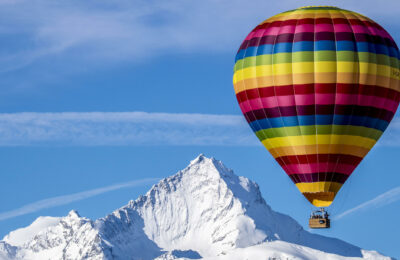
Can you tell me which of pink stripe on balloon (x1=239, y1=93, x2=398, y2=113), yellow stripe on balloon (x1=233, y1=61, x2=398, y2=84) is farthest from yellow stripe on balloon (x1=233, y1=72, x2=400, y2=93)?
pink stripe on balloon (x1=239, y1=93, x2=398, y2=113)

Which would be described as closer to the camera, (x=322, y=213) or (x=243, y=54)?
(x=322, y=213)

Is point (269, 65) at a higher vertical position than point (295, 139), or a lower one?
higher

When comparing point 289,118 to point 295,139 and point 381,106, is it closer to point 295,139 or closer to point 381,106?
point 295,139

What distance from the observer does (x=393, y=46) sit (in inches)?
4055

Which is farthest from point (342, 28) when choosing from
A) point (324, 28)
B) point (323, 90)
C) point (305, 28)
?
point (323, 90)

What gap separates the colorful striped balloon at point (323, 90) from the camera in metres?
99.3

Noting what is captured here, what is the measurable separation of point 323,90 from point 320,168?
6927 millimetres

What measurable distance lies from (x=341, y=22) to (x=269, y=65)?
745 cm

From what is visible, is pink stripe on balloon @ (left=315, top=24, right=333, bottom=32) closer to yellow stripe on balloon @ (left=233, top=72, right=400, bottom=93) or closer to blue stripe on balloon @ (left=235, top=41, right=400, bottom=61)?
blue stripe on balloon @ (left=235, top=41, right=400, bottom=61)

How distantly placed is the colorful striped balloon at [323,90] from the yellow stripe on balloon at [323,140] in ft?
0.29

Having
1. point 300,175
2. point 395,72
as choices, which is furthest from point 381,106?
point 300,175

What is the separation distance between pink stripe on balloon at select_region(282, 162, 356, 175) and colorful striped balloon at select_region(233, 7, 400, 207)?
88mm

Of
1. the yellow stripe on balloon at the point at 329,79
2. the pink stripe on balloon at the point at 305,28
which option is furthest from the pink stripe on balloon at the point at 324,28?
the yellow stripe on balloon at the point at 329,79

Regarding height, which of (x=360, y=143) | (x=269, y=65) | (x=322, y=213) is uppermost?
(x=269, y=65)
